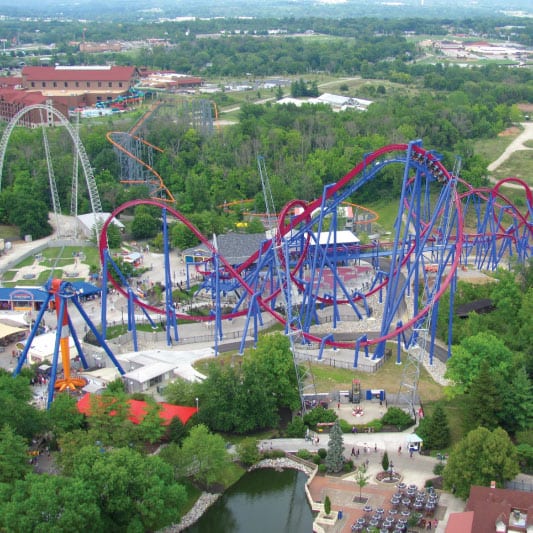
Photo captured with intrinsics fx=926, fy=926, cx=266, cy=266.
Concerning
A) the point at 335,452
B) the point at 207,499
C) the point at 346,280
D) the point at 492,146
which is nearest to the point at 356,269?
the point at 346,280

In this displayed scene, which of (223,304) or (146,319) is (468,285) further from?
(146,319)

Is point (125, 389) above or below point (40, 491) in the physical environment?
below

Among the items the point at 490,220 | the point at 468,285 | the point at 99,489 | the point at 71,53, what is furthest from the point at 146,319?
the point at 71,53

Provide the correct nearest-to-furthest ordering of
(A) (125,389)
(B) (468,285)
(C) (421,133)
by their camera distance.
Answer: (A) (125,389) < (B) (468,285) < (C) (421,133)

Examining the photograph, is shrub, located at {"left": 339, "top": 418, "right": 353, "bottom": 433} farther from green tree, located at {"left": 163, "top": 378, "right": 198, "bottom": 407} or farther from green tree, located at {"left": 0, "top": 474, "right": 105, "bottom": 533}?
green tree, located at {"left": 0, "top": 474, "right": 105, "bottom": 533}

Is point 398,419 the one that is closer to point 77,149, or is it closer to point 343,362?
point 343,362

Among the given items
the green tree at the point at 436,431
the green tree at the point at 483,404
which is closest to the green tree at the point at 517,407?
the green tree at the point at 483,404

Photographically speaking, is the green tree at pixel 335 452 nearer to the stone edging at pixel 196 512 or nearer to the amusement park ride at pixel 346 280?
the stone edging at pixel 196 512

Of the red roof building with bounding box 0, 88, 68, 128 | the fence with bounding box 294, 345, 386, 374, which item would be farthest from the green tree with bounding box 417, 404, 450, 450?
the red roof building with bounding box 0, 88, 68, 128
